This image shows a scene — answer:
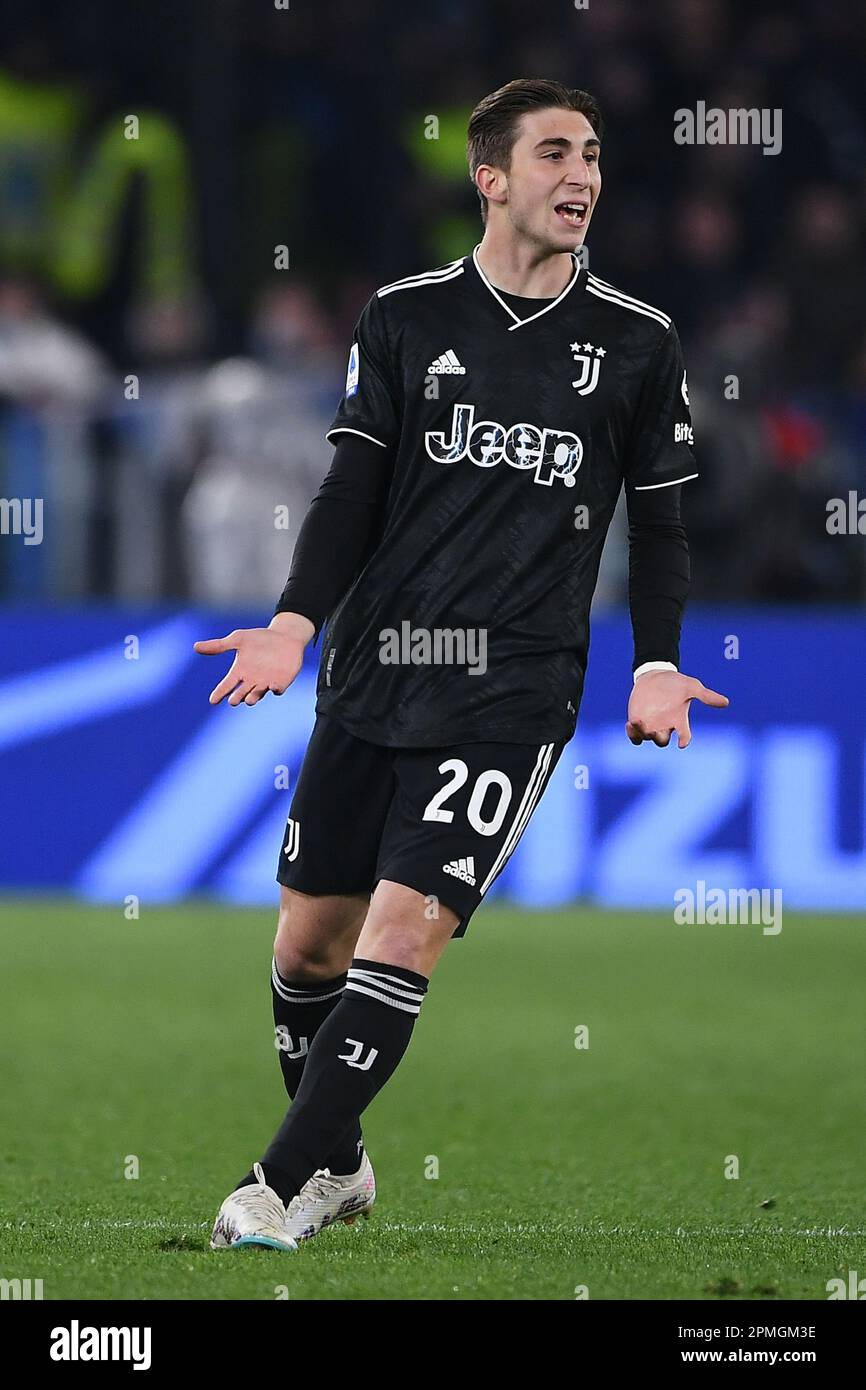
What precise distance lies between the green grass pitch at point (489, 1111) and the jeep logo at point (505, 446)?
4.99 feet

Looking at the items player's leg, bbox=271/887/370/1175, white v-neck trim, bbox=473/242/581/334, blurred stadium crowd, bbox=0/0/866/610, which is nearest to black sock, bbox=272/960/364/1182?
player's leg, bbox=271/887/370/1175

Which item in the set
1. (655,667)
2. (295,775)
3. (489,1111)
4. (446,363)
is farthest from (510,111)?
(295,775)

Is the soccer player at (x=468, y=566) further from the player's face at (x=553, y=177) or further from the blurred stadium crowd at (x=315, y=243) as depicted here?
the blurred stadium crowd at (x=315, y=243)

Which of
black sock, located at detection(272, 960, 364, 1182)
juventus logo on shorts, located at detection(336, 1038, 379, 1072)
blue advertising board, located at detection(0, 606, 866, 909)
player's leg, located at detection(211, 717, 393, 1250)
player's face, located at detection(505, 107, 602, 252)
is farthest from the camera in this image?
blue advertising board, located at detection(0, 606, 866, 909)

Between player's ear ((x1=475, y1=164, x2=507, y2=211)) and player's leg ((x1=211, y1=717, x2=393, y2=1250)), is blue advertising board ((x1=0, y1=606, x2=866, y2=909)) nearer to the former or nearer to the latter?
player's leg ((x1=211, y1=717, x2=393, y2=1250))

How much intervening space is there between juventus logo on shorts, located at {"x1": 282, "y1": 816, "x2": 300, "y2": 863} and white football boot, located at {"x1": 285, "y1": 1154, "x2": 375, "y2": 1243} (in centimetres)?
64

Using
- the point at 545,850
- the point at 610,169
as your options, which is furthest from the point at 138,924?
the point at 610,169

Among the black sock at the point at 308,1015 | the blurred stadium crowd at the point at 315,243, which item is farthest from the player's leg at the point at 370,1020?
the blurred stadium crowd at the point at 315,243

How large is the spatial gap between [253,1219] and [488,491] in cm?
145

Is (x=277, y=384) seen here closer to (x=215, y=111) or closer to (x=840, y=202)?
(x=215, y=111)

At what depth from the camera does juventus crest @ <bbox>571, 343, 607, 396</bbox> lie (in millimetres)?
4391

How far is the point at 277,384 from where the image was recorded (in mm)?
12156

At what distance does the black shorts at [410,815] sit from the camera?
13.8ft

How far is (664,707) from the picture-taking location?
13.8ft
